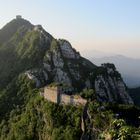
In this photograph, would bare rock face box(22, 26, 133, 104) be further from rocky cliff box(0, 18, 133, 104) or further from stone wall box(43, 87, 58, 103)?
stone wall box(43, 87, 58, 103)

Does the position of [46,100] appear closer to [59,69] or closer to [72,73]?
[59,69]

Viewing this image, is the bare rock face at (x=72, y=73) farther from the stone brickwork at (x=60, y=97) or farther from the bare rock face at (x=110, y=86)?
the stone brickwork at (x=60, y=97)

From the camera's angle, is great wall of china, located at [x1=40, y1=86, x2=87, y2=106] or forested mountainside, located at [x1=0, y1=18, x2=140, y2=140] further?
great wall of china, located at [x1=40, y1=86, x2=87, y2=106]

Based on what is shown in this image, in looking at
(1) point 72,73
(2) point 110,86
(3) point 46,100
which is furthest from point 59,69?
(3) point 46,100

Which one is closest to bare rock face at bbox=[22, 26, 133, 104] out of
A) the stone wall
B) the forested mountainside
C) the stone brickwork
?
the forested mountainside

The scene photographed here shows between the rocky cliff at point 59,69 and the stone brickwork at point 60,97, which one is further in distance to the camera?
the rocky cliff at point 59,69

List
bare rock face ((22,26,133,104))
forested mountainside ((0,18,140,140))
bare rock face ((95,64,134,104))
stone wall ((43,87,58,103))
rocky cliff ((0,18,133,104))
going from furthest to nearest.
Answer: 1. bare rock face ((95,64,134,104))
2. rocky cliff ((0,18,133,104))
3. bare rock face ((22,26,133,104))
4. stone wall ((43,87,58,103))
5. forested mountainside ((0,18,140,140))

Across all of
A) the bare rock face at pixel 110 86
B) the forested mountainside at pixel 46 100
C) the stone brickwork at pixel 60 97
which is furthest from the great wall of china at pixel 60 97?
the bare rock face at pixel 110 86

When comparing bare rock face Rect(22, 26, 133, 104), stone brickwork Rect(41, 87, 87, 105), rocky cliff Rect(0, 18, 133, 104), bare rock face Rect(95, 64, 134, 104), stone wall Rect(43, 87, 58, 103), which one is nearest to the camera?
stone brickwork Rect(41, 87, 87, 105)
